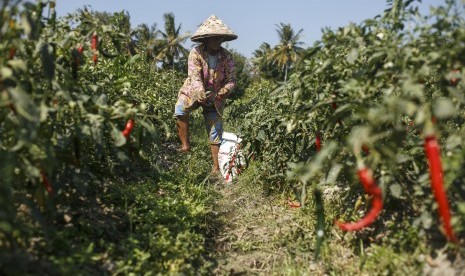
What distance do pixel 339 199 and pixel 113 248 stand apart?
4.15 ft

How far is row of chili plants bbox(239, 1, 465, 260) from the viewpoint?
5.14 feet

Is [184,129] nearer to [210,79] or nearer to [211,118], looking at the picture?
[211,118]

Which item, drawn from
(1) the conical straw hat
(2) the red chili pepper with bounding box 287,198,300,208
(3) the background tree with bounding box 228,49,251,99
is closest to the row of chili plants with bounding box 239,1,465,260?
(2) the red chili pepper with bounding box 287,198,300,208

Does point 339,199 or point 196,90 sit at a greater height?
point 196,90

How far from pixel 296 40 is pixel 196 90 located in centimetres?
4096

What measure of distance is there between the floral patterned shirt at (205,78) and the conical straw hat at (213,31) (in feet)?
0.42

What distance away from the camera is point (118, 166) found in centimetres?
300

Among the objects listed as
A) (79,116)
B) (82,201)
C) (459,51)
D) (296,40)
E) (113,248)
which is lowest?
(113,248)

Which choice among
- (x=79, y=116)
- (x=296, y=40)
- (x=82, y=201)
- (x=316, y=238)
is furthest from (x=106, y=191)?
(x=296, y=40)

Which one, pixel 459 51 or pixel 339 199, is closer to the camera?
pixel 459 51

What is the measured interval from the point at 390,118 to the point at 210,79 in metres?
2.50

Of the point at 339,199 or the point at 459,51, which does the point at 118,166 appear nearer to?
the point at 339,199

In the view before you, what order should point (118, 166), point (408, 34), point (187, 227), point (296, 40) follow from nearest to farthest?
point (408, 34), point (187, 227), point (118, 166), point (296, 40)

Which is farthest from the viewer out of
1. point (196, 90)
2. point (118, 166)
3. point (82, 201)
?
point (196, 90)
